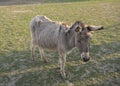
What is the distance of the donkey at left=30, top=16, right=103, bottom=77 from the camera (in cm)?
654

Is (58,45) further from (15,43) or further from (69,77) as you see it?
(15,43)

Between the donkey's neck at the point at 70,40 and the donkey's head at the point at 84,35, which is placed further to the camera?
the donkey's neck at the point at 70,40

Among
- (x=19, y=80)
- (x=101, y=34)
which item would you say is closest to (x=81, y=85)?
(x=19, y=80)

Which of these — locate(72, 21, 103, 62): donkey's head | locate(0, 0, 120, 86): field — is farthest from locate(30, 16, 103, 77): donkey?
locate(0, 0, 120, 86): field

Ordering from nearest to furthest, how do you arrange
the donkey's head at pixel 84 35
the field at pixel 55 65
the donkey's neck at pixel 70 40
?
1. the donkey's head at pixel 84 35
2. the donkey's neck at pixel 70 40
3. the field at pixel 55 65

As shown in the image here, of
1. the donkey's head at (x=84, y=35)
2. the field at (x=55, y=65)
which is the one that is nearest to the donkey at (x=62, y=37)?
the donkey's head at (x=84, y=35)

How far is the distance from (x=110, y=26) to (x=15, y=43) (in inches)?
230

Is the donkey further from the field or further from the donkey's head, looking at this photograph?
the field

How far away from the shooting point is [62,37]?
7375 millimetres

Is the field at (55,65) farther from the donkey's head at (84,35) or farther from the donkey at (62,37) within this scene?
the donkey's head at (84,35)

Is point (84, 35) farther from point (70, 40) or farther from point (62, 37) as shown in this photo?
point (62, 37)

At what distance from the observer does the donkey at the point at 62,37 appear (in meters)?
6.54

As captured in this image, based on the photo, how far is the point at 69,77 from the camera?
25.8ft

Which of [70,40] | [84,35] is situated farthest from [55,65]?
[84,35]
